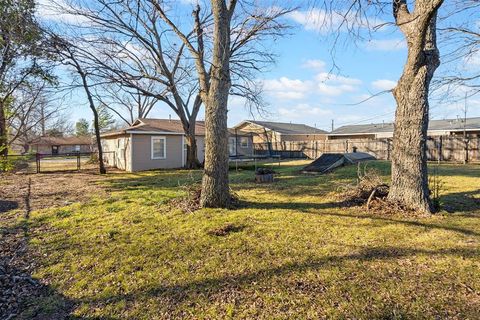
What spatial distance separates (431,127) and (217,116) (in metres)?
26.6

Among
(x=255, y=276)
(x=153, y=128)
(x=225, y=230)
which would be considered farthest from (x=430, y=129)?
(x=255, y=276)

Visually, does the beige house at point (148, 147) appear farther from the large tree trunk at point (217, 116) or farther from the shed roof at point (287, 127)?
the shed roof at point (287, 127)

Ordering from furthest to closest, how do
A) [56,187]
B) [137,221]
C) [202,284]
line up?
[56,187] < [137,221] < [202,284]

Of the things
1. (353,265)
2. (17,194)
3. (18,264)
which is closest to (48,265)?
(18,264)

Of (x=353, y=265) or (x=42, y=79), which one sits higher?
(x=42, y=79)

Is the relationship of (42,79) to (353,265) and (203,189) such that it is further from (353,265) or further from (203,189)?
(353,265)

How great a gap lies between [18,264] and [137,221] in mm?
1856

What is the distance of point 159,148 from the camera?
16656 millimetres

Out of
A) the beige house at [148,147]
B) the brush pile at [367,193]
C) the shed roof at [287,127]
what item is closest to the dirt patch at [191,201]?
the brush pile at [367,193]

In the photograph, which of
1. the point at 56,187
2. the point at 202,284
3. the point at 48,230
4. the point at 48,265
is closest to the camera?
the point at 202,284

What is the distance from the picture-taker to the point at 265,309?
8.11 ft

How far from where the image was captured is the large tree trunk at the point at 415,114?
501cm

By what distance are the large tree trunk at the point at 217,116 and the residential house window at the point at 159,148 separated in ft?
36.7

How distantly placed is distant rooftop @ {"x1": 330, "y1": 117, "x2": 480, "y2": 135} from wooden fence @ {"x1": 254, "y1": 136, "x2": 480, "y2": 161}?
753 cm
